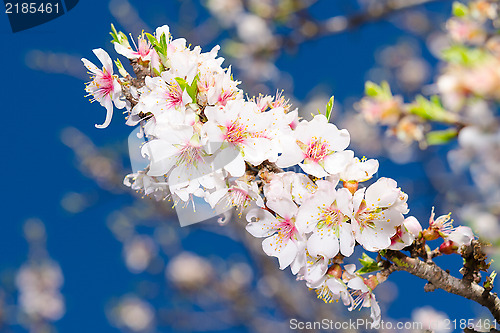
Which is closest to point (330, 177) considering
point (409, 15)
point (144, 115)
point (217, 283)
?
point (144, 115)

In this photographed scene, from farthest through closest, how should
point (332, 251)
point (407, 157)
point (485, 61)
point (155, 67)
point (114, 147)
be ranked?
point (407, 157) < point (114, 147) < point (155, 67) < point (332, 251) < point (485, 61)

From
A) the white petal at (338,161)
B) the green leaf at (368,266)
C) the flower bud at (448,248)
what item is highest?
the white petal at (338,161)

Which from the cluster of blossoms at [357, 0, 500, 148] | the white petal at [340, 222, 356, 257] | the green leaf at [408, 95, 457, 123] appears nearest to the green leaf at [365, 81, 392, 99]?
the cluster of blossoms at [357, 0, 500, 148]

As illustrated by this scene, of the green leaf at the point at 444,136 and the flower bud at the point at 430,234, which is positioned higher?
the green leaf at the point at 444,136

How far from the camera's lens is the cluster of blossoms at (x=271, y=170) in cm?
122

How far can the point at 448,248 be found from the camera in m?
1.34

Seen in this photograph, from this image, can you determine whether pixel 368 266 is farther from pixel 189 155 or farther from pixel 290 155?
pixel 189 155

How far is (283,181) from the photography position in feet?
4.08

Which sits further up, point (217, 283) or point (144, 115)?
point (144, 115)

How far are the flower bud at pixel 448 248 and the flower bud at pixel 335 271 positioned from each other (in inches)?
13.2

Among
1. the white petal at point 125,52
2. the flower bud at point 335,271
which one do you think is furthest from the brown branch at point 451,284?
the white petal at point 125,52

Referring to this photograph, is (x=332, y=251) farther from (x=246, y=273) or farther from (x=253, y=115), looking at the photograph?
(x=246, y=273)

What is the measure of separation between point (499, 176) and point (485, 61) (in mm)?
233

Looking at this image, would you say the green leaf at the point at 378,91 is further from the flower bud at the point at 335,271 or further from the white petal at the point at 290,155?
the flower bud at the point at 335,271
